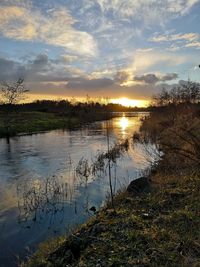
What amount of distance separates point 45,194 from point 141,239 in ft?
29.1

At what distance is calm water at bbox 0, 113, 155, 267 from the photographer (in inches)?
408

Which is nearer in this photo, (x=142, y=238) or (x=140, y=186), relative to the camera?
(x=142, y=238)

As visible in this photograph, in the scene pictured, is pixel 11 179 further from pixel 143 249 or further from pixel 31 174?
pixel 143 249

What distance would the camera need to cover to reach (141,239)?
620 centimetres

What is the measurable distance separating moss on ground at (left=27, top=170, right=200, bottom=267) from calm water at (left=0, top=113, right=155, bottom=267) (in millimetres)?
2047

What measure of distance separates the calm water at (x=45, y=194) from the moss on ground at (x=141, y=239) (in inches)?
80.6

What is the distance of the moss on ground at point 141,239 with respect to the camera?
5.46m

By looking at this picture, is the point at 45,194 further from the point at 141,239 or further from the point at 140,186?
the point at 141,239

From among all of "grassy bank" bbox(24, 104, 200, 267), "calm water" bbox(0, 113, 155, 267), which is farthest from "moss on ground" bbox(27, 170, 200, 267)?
"calm water" bbox(0, 113, 155, 267)

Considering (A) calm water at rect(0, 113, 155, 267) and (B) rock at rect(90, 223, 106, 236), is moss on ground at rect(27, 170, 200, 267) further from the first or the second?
(A) calm water at rect(0, 113, 155, 267)

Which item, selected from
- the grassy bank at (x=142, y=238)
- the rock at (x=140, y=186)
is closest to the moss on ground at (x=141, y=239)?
the grassy bank at (x=142, y=238)

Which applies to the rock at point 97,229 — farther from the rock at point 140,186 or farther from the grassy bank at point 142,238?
the rock at point 140,186

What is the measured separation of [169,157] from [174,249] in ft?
37.4

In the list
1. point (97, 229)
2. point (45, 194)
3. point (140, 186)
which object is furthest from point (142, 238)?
point (45, 194)
